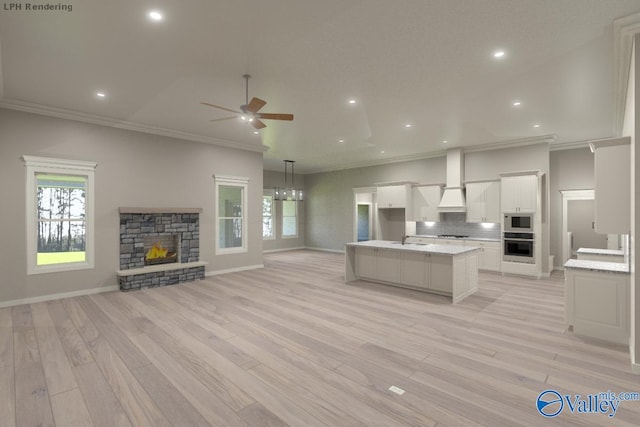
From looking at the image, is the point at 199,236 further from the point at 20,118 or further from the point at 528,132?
the point at 528,132

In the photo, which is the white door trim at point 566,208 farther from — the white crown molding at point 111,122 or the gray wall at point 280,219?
the gray wall at point 280,219

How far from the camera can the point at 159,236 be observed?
6.21 m

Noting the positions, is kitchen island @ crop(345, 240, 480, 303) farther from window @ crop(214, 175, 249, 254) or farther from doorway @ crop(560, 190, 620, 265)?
doorway @ crop(560, 190, 620, 265)

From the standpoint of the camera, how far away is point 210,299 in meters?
4.89

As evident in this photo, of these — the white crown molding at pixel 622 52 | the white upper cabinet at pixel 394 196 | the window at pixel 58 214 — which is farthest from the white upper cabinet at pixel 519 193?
the window at pixel 58 214

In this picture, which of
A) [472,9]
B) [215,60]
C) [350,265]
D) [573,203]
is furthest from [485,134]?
[215,60]

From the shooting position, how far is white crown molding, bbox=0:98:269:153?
4.64 m

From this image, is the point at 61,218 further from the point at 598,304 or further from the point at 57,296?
the point at 598,304

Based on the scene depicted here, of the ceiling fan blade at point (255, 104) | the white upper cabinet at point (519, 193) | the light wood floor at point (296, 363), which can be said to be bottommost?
the light wood floor at point (296, 363)

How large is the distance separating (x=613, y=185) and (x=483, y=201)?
4.23 m

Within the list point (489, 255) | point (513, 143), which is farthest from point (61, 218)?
point (513, 143)

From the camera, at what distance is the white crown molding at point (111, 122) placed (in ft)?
15.2

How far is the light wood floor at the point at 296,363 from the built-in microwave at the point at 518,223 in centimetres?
237

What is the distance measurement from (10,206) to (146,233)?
191 cm
